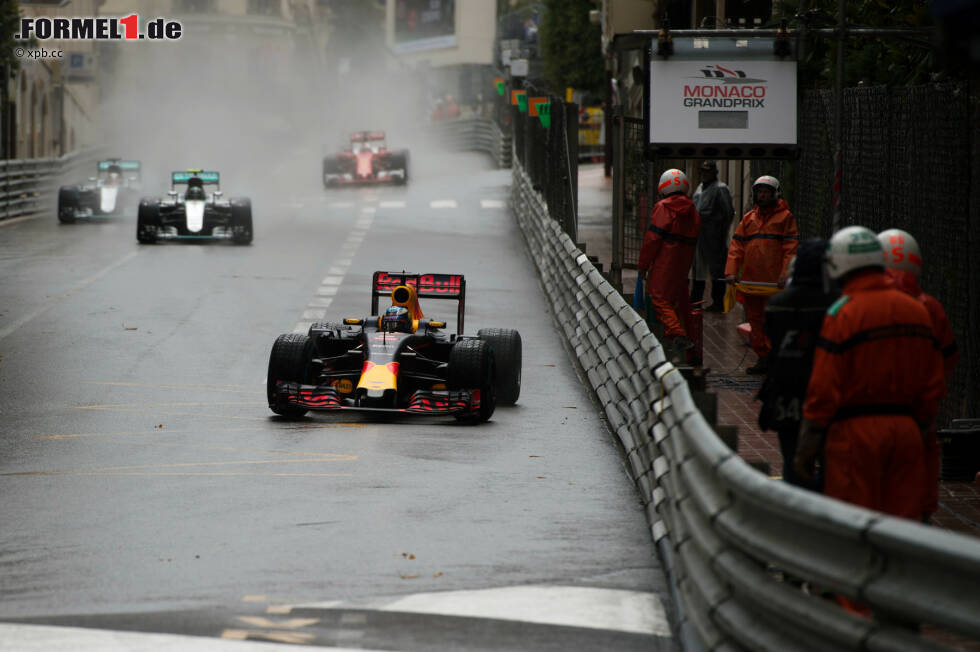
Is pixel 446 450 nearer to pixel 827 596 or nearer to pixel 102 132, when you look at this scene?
pixel 827 596

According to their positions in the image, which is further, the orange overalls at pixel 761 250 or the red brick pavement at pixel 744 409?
the orange overalls at pixel 761 250

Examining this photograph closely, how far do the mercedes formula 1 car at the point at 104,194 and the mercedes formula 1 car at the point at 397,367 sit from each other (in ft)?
74.8

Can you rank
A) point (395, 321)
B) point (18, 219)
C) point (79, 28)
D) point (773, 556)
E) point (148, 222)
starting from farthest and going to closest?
point (79, 28) → point (18, 219) → point (148, 222) → point (395, 321) → point (773, 556)

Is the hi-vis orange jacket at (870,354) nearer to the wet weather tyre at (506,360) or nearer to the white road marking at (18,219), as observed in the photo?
the wet weather tyre at (506,360)

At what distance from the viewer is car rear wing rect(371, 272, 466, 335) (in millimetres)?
14422

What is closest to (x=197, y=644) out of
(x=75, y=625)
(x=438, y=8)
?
(x=75, y=625)

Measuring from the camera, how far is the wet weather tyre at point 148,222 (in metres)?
29.9

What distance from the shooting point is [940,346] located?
800 centimetres

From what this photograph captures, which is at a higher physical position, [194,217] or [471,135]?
[471,135]

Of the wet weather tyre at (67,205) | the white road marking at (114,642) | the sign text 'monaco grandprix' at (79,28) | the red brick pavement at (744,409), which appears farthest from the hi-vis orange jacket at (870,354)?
the sign text 'monaco grandprix' at (79,28)

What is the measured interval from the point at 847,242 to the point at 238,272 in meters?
19.2

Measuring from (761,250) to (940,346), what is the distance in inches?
268

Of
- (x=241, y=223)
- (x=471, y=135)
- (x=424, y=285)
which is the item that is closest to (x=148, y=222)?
(x=241, y=223)

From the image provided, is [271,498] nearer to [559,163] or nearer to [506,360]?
[506,360]
